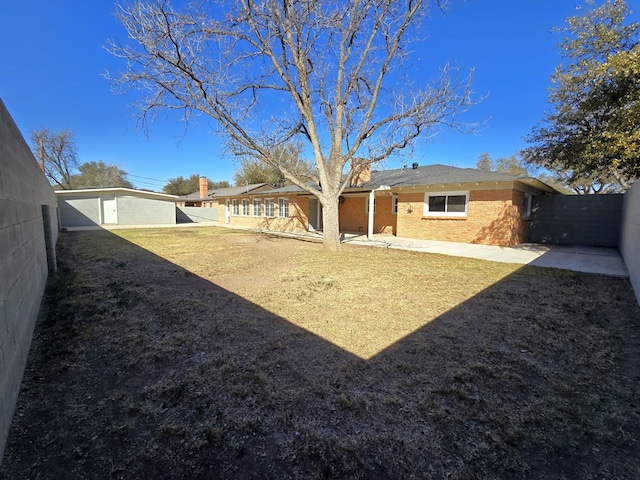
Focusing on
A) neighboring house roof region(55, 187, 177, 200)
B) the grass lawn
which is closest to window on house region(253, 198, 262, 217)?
neighboring house roof region(55, 187, 177, 200)

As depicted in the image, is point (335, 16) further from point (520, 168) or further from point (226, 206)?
point (520, 168)

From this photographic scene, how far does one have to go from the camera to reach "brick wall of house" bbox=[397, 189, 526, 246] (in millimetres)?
10914

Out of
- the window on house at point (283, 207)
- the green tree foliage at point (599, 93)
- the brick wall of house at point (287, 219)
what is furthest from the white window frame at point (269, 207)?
the green tree foliage at point (599, 93)

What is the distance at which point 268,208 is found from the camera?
19.8m

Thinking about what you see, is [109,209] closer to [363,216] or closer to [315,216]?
[315,216]

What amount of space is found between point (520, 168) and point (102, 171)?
2291 inches

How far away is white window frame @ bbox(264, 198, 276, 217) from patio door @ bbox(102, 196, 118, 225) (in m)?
14.5

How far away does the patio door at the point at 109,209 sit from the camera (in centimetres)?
2494

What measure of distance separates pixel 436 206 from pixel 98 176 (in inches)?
2015

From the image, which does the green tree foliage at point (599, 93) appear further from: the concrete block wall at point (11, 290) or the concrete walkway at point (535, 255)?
the concrete block wall at point (11, 290)

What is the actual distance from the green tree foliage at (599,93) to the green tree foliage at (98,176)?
169ft

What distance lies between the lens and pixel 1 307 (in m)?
2.13

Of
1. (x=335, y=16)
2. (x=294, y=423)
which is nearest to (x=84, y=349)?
(x=294, y=423)

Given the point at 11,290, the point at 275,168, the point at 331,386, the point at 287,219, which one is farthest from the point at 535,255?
the point at 287,219
